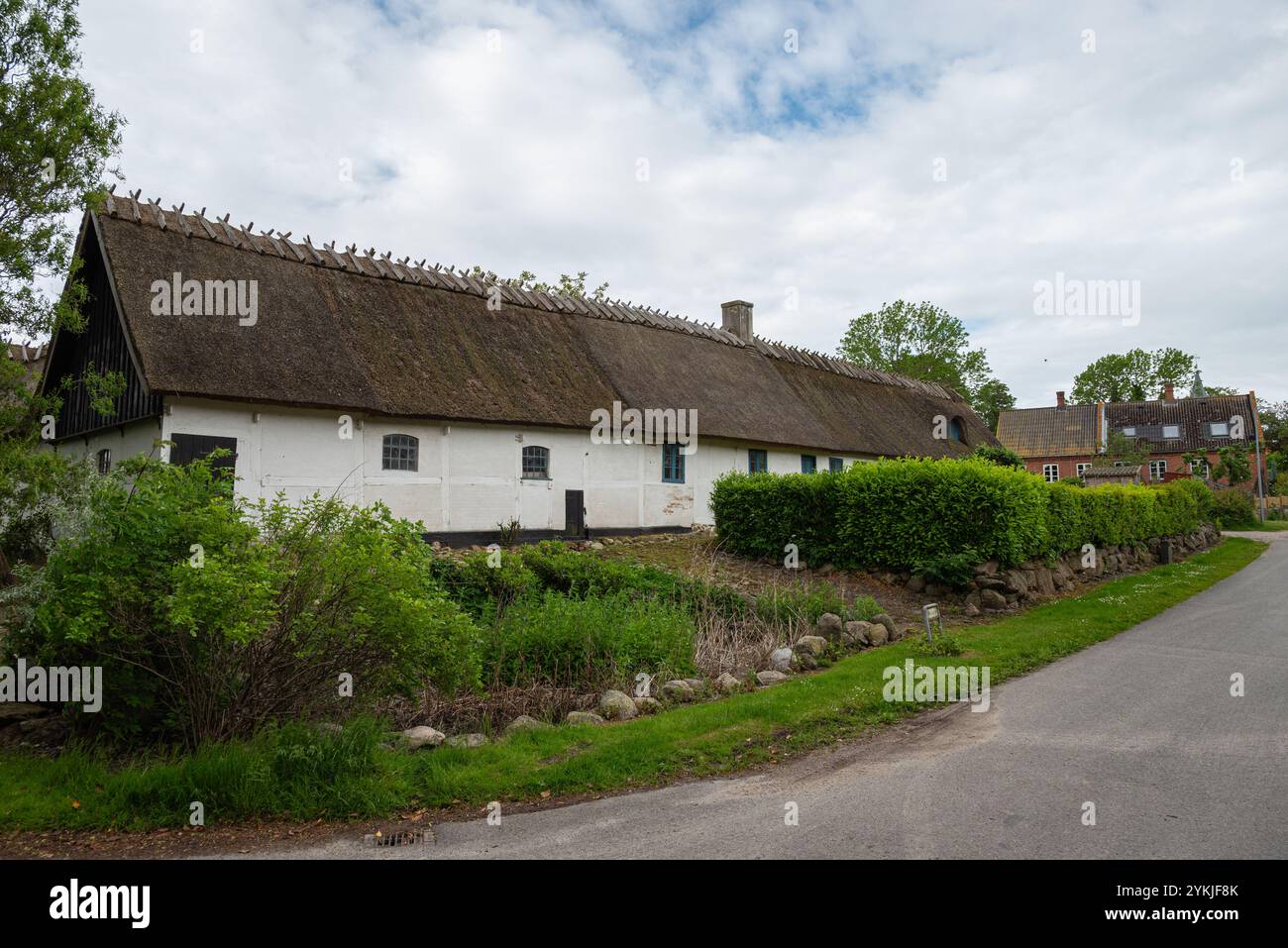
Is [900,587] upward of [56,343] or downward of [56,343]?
downward

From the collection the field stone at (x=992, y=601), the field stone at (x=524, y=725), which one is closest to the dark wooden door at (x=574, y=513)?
the field stone at (x=992, y=601)

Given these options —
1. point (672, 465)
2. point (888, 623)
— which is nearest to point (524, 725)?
point (888, 623)

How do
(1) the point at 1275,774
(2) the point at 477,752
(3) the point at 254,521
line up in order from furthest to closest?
(3) the point at 254,521 < (2) the point at 477,752 < (1) the point at 1275,774

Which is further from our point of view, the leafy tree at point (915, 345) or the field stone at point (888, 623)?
the leafy tree at point (915, 345)

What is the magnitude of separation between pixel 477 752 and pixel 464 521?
12497 mm

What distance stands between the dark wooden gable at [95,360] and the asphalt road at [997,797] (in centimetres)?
1349

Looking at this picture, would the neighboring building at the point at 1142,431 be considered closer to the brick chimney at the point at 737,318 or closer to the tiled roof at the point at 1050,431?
the tiled roof at the point at 1050,431

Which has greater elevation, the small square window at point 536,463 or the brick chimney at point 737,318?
the brick chimney at point 737,318

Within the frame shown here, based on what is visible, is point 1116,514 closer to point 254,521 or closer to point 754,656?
point 754,656

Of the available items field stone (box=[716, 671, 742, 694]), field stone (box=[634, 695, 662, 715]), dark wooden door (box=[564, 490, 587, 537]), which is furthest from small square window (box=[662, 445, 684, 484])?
field stone (box=[634, 695, 662, 715])

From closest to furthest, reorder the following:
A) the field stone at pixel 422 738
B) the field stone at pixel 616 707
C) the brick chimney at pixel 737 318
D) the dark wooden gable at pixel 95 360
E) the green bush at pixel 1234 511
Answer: the field stone at pixel 422 738, the field stone at pixel 616 707, the dark wooden gable at pixel 95 360, the brick chimney at pixel 737 318, the green bush at pixel 1234 511

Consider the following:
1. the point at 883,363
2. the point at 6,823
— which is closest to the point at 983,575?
the point at 6,823

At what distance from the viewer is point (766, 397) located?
27469 mm

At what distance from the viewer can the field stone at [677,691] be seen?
8.60 m
